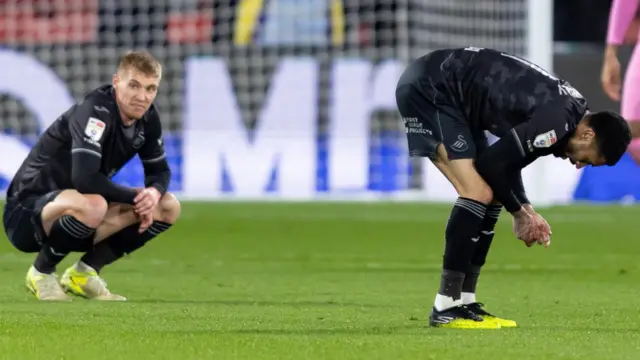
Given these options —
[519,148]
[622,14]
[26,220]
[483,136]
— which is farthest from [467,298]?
[622,14]

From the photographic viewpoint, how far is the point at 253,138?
50.1 ft

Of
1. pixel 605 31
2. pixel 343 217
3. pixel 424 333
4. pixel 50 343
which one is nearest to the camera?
pixel 50 343

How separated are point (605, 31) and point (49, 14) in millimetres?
6711

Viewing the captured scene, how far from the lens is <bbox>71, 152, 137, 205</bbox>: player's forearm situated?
21.8 ft

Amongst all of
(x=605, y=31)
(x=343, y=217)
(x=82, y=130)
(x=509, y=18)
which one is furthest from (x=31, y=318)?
(x=605, y=31)

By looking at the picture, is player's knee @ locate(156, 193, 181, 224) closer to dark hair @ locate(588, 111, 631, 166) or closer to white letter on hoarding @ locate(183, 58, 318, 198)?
dark hair @ locate(588, 111, 631, 166)

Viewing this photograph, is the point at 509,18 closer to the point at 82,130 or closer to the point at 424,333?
the point at 82,130

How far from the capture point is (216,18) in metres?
16.8

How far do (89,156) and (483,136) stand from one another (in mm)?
1732

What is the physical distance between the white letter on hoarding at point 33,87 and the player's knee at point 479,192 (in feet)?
33.7

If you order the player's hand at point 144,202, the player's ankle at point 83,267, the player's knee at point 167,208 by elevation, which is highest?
the player's hand at point 144,202

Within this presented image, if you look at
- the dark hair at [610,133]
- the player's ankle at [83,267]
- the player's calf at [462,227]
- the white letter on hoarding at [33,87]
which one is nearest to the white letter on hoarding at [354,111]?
the white letter on hoarding at [33,87]

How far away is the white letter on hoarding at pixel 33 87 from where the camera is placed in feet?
50.8

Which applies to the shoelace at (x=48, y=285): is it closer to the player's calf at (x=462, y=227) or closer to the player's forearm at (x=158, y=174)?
the player's forearm at (x=158, y=174)
